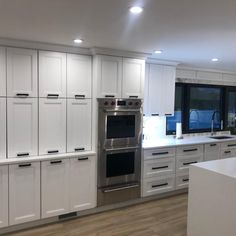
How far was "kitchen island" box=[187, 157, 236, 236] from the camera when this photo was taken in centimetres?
229

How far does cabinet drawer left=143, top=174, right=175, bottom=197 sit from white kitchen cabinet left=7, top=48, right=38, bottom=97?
2.28 m

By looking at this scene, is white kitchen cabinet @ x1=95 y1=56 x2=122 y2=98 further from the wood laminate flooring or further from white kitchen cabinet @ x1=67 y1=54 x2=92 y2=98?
the wood laminate flooring

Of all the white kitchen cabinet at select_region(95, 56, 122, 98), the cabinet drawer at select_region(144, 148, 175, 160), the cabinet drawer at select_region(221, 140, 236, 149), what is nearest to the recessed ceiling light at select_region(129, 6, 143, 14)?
the white kitchen cabinet at select_region(95, 56, 122, 98)

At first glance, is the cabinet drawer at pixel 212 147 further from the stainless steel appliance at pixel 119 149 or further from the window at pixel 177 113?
the stainless steel appliance at pixel 119 149

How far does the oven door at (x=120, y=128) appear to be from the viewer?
3584 millimetres

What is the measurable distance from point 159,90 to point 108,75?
4.16ft

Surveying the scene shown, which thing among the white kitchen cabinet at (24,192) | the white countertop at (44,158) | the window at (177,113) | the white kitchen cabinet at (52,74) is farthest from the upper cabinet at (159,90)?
the white kitchen cabinet at (24,192)

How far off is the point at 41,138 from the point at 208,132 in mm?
3875

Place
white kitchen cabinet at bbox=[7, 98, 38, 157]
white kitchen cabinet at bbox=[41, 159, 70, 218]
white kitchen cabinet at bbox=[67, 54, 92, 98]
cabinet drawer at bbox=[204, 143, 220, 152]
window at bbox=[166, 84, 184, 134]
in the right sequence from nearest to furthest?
white kitchen cabinet at bbox=[7, 98, 38, 157]
white kitchen cabinet at bbox=[41, 159, 70, 218]
white kitchen cabinet at bbox=[67, 54, 92, 98]
cabinet drawer at bbox=[204, 143, 220, 152]
window at bbox=[166, 84, 184, 134]

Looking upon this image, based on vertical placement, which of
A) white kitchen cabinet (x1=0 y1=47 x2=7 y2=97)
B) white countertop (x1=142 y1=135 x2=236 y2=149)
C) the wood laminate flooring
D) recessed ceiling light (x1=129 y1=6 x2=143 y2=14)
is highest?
recessed ceiling light (x1=129 y1=6 x2=143 y2=14)

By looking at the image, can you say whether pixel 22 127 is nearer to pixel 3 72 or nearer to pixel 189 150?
pixel 3 72

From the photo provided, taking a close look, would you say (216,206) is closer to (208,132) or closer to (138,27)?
(138,27)

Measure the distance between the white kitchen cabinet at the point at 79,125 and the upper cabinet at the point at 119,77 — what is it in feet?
1.00

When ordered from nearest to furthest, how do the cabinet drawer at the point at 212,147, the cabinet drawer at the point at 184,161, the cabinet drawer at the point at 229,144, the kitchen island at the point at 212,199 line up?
the kitchen island at the point at 212,199 → the cabinet drawer at the point at 184,161 → the cabinet drawer at the point at 212,147 → the cabinet drawer at the point at 229,144
